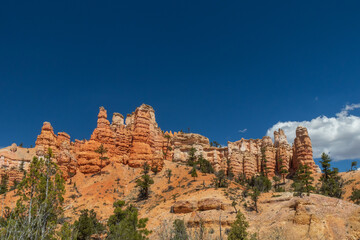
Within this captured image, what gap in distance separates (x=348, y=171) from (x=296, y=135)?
19.0 meters

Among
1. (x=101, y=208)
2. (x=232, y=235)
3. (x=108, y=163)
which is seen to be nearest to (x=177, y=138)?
(x=108, y=163)

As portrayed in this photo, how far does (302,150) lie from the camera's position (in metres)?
77.2

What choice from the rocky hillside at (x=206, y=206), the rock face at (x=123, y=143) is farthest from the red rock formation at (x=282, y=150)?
the rock face at (x=123, y=143)

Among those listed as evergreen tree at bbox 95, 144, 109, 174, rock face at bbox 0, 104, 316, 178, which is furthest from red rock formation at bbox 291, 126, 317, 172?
evergreen tree at bbox 95, 144, 109, 174

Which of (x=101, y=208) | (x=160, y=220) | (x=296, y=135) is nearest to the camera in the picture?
(x=160, y=220)

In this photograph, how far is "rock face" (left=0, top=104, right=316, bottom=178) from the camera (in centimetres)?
6638

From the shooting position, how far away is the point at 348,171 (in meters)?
67.2

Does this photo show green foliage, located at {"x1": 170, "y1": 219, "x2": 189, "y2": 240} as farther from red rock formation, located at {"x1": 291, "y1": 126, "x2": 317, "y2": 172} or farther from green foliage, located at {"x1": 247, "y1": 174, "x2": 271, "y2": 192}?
red rock formation, located at {"x1": 291, "y1": 126, "x2": 317, "y2": 172}

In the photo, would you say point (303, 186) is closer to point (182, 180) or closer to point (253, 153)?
point (182, 180)

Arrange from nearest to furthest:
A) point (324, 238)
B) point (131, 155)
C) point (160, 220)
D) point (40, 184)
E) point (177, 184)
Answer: point (40, 184) < point (324, 238) < point (160, 220) < point (177, 184) < point (131, 155)

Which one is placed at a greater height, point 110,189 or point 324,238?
point 110,189

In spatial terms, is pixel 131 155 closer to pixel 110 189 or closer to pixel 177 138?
pixel 110 189

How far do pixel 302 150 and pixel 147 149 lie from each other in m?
50.3

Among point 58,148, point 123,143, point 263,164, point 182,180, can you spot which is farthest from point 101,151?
point 263,164
